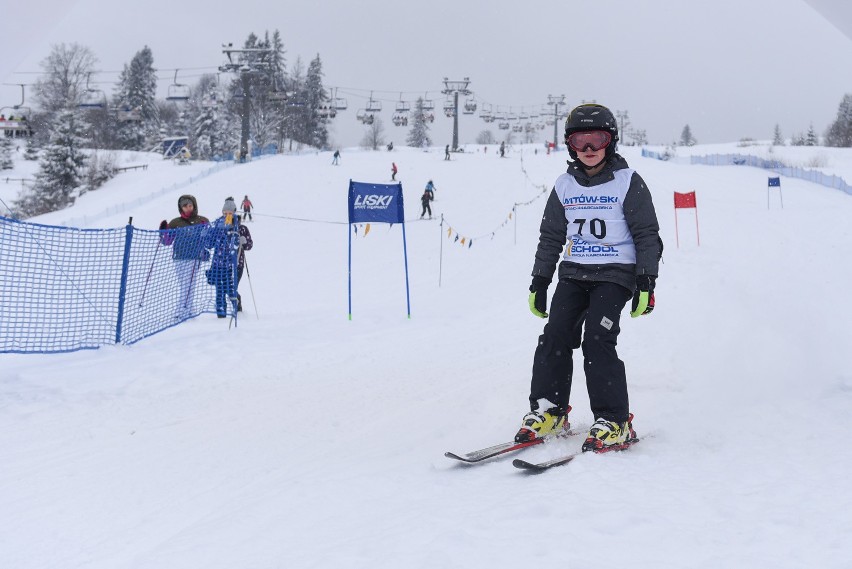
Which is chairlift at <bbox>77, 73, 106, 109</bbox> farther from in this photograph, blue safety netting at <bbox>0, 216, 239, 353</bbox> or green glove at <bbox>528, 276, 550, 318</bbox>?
green glove at <bbox>528, 276, 550, 318</bbox>

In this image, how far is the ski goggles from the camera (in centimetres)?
383

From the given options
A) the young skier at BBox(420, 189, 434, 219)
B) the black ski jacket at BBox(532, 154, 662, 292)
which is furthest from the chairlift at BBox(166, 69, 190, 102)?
the black ski jacket at BBox(532, 154, 662, 292)

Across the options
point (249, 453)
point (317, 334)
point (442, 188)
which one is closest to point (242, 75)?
point (442, 188)

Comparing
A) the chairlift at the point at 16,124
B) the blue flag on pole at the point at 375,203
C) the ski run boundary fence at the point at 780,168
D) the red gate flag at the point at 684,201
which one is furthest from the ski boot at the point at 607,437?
the ski run boundary fence at the point at 780,168

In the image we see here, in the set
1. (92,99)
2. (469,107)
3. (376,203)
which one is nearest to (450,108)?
(469,107)

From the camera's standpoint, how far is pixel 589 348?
12.3ft

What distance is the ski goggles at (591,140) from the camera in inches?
151

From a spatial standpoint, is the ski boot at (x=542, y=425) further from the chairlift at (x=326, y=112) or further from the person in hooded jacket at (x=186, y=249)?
the chairlift at (x=326, y=112)

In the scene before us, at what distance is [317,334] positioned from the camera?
27.9 feet

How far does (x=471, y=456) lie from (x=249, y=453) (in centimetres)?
153

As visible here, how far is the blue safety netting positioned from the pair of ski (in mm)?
4810

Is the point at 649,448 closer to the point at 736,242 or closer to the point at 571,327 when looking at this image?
the point at 571,327

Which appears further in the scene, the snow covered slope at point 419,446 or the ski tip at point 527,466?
the ski tip at point 527,466

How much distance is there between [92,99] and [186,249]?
4563 cm
